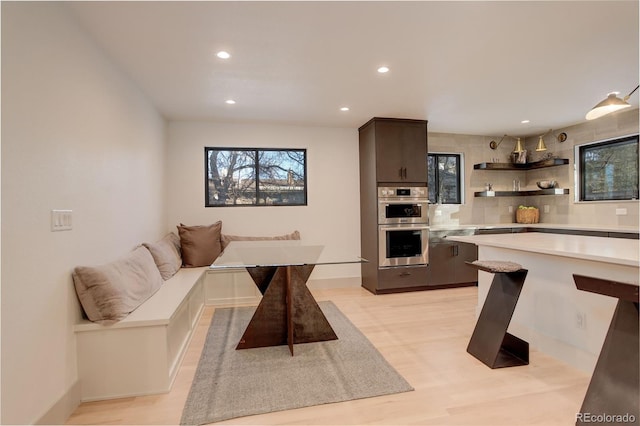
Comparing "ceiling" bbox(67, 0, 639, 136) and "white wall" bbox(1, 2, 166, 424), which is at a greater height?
"ceiling" bbox(67, 0, 639, 136)

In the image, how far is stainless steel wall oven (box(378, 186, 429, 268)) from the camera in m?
4.29

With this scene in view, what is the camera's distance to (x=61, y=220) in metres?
1.77

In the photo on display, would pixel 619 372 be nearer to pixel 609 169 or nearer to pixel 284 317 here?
pixel 284 317

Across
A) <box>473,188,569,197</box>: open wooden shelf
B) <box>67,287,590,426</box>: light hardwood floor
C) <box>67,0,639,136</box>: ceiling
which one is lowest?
<box>67,287,590,426</box>: light hardwood floor

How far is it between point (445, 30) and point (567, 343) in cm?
248

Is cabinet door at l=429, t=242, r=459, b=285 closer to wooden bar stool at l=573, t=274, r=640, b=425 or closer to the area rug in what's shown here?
the area rug

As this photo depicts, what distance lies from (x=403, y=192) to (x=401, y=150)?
1.94ft

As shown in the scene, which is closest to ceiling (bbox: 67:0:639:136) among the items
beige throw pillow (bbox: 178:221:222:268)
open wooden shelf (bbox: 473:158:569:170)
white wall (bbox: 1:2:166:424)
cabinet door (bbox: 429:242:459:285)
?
white wall (bbox: 1:2:166:424)

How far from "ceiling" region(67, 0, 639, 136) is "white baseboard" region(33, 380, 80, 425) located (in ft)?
7.55

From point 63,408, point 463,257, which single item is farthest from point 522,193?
point 63,408

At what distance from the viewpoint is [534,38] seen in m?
2.26

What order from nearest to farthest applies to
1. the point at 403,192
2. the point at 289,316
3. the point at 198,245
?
the point at 289,316, the point at 198,245, the point at 403,192

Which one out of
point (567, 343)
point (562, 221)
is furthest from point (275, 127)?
point (562, 221)

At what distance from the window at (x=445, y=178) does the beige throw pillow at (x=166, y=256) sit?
12.8ft
